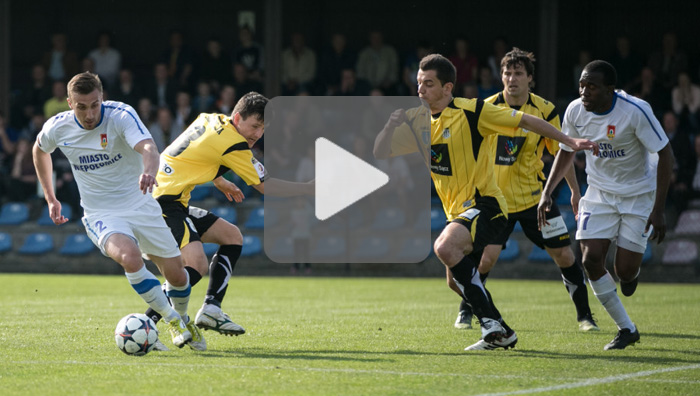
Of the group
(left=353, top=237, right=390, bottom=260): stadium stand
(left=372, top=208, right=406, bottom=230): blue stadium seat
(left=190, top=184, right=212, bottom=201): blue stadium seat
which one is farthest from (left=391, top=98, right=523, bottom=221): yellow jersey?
(left=190, top=184, right=212, bottom=201): blue stadium seat

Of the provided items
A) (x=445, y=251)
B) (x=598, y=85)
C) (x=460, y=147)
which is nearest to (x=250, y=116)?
(x=460, y=147)

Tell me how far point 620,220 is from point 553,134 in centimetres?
122

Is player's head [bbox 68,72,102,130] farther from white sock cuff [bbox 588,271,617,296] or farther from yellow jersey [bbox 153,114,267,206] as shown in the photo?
white sock cuff [bbox 588,271,617,296]

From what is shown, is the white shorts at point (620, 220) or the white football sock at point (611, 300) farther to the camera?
the white shorts at point (620, 220)

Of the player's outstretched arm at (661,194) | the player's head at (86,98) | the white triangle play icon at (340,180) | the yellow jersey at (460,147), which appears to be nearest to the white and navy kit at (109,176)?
the player's head at (86,98)

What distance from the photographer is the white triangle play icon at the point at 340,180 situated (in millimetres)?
7715

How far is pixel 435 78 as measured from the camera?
288 inches

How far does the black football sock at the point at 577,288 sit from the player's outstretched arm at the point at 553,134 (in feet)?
7.88

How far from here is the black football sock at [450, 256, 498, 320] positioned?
7262 mm

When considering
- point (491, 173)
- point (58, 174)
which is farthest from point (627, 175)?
point (58, 174)

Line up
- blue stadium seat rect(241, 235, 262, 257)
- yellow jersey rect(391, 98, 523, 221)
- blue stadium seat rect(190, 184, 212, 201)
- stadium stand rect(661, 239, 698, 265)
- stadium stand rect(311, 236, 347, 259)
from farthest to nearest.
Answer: blue stadium seat rect(190, 184, 212, 201)
blue stadium seat rect(241, 235, 262, 257)
stadium stand rect(661, 239, 698, 265)
stadium stand rect(311, 236, 347, 259)
yellow jersey rect(391, 98, 523, 221)

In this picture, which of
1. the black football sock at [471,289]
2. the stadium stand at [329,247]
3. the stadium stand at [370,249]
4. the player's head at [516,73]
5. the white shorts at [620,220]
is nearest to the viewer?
the black football sock at [471,289]

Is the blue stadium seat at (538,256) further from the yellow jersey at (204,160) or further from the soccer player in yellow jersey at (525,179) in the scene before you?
the yellow jersey at (204,160)

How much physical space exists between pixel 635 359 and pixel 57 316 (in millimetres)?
5757
